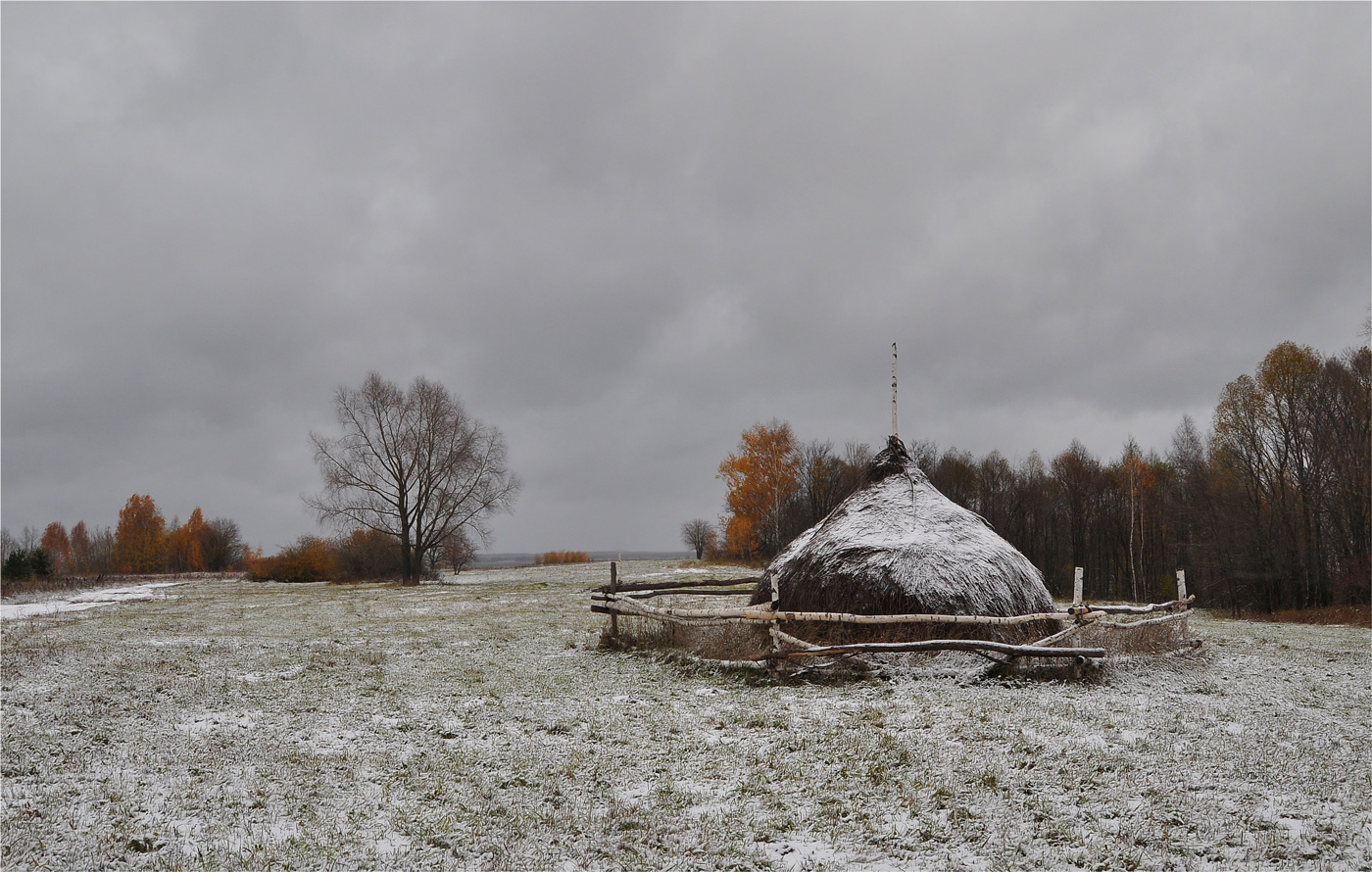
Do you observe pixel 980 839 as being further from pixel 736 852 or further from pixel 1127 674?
pixel 1127 674

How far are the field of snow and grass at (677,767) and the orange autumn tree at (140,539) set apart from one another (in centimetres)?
7830

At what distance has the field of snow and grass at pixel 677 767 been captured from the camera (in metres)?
5.22

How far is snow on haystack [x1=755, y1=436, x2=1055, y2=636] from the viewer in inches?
465

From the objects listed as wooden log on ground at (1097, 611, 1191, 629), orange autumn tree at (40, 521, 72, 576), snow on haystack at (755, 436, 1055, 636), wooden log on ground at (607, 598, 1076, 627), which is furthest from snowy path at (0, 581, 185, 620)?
orange autumn tree at (40, 521, 72, 576)

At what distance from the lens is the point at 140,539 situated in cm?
7612

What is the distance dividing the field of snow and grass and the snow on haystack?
3.67 ft

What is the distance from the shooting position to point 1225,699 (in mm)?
9430

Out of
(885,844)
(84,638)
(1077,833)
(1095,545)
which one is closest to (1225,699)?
(1077,833)

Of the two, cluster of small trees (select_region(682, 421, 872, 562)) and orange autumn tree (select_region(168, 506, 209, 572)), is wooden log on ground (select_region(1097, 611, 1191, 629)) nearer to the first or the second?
cluster of small trees (select_region(682, 421, 872, 562))

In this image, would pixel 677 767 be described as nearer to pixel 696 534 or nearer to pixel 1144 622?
pixel 1144 622

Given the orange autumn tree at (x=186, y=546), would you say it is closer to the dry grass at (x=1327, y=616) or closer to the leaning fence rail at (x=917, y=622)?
the leaning fence rail at (x=917, y=622)

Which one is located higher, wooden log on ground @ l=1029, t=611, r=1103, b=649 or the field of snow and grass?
wooden log on ground @ l=1029, t=611, r=1103, b=649

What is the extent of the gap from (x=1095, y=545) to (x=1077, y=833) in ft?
176

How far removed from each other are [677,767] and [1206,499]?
4128 centimetres
